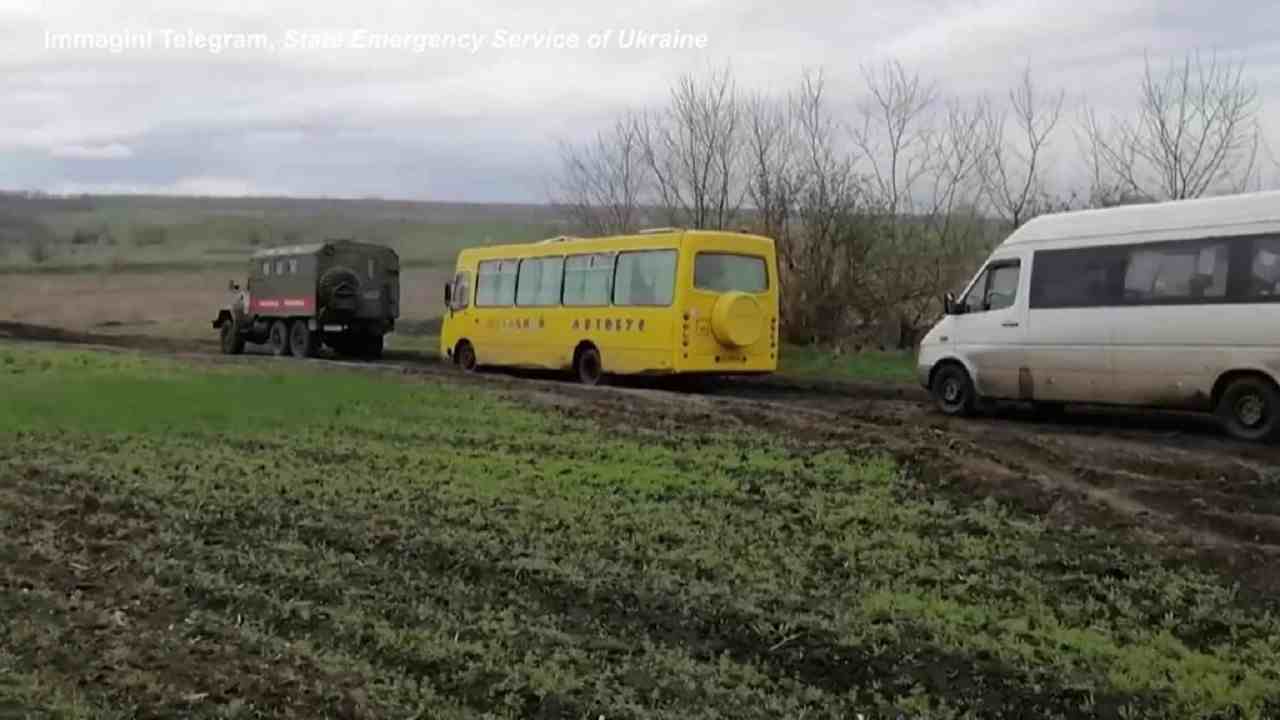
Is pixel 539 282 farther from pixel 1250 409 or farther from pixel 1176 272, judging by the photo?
pixel 1250 409

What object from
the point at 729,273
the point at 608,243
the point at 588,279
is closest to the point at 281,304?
the point at 588,279

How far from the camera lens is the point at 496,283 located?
24.0 metres

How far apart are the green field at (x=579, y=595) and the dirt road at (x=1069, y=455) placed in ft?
1.26

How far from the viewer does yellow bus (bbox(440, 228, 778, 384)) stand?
Result: 64.3 ft

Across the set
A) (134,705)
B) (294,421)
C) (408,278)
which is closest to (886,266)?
(294,421)

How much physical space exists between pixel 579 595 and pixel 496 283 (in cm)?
1746

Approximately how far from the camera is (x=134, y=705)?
5.17 metres

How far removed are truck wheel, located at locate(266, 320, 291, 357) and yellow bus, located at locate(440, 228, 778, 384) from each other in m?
9.24

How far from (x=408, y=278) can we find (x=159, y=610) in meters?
66.7

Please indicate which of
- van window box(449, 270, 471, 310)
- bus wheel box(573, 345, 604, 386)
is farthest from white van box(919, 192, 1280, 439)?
van window box(449, 270, 471, 310)

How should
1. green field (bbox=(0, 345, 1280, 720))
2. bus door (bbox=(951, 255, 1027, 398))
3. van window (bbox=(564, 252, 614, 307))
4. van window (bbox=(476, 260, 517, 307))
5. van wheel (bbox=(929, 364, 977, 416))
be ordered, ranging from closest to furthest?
green field (bbox=(0, 345, 1280, 720)), bus door (bbox=(951, 255, 1027, 398)), van wheel (bbox=(929, 364, 977, 416)), van window (bbox=(564, 252, 614, 307)), van window (bbox=(476, 260, 517, 307))

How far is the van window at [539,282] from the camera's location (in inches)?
878

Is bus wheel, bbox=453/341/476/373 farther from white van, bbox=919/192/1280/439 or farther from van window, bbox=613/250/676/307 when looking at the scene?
white van, bbox=919/192/1280/439

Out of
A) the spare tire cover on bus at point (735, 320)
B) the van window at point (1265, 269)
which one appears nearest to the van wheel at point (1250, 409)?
the van window at point (1265, 269)
